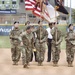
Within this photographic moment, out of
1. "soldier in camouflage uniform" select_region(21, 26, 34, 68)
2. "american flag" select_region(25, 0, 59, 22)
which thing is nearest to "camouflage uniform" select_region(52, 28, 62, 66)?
"american flag" select_region(25, 0, 59, 22)

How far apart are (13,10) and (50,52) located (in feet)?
82.6

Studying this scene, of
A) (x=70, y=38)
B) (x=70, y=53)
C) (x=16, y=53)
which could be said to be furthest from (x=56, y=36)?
(x=16, y=53)

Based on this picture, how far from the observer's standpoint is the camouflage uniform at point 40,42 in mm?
9211

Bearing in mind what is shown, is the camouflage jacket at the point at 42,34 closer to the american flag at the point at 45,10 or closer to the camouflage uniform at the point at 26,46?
the camouflage uniform at the point at 26,46

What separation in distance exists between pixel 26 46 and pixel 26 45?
0.02 m

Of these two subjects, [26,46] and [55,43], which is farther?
[55,43]

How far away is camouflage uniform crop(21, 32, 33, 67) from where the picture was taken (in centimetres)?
854

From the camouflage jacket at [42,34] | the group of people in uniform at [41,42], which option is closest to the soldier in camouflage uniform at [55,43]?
the group of people in uniform at [41,42]

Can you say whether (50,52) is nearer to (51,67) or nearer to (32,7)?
(51,67)

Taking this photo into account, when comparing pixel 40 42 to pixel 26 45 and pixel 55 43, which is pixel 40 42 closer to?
pixel 55 43

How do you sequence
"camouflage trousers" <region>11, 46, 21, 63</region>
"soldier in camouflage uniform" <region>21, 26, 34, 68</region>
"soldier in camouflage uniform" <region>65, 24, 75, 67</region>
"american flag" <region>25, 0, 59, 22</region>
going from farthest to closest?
1. "american flag" <region>25, 0, 59, 22</region>
2. "camouflage trousers" <region>11, 46, 21, 63</region>
3. "soldier in camouflage uniform" <region>65, 24, 75, 67</region>
4. "soldier in camouflage uniform" <region>21, 26, 34, 68</region>

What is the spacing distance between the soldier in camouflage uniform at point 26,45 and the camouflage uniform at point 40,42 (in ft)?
1.89

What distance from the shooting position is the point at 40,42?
9312 millimetres

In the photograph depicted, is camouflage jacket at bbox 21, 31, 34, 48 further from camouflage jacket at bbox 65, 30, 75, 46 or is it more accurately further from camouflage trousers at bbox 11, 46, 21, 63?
camouflage jacket at bbox 65, 30, 75, 46
